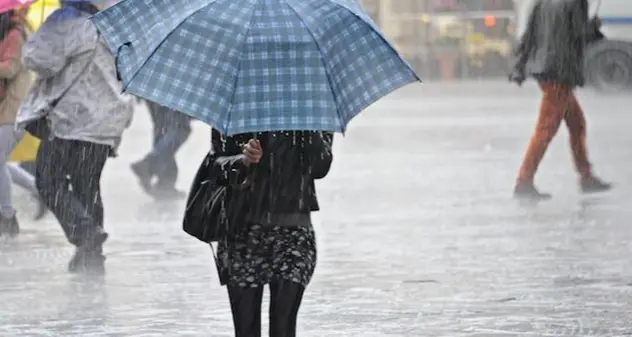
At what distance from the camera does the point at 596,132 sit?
22109 mm

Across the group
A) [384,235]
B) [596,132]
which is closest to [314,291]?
[384,235]

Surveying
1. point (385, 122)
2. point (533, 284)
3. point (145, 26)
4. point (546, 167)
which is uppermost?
point (145, 26)

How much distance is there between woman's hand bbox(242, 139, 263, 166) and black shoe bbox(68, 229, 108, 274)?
469 cm

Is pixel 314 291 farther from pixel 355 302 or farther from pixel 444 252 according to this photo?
pixel 444 252

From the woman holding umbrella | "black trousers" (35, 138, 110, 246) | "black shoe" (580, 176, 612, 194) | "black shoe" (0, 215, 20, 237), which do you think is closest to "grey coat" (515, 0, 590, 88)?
"black shoe" (580, 176, 612, 194)

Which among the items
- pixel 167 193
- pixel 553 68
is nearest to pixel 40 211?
pixel 167 193

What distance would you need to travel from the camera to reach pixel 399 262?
34.6ft

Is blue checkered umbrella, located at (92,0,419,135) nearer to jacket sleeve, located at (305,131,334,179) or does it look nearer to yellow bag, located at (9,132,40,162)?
jacket sleeve, located at (305,131,334,179)

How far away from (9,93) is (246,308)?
639cm

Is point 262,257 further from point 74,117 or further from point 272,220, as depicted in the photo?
point 74,117

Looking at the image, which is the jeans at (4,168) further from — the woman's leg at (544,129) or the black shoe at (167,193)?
the woman's leg at (544,129)

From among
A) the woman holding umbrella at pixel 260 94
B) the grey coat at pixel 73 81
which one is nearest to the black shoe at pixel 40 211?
the grey coat at pixel 73 81

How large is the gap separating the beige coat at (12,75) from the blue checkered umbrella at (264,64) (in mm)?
5949

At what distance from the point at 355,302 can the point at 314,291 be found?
0.50 meters
